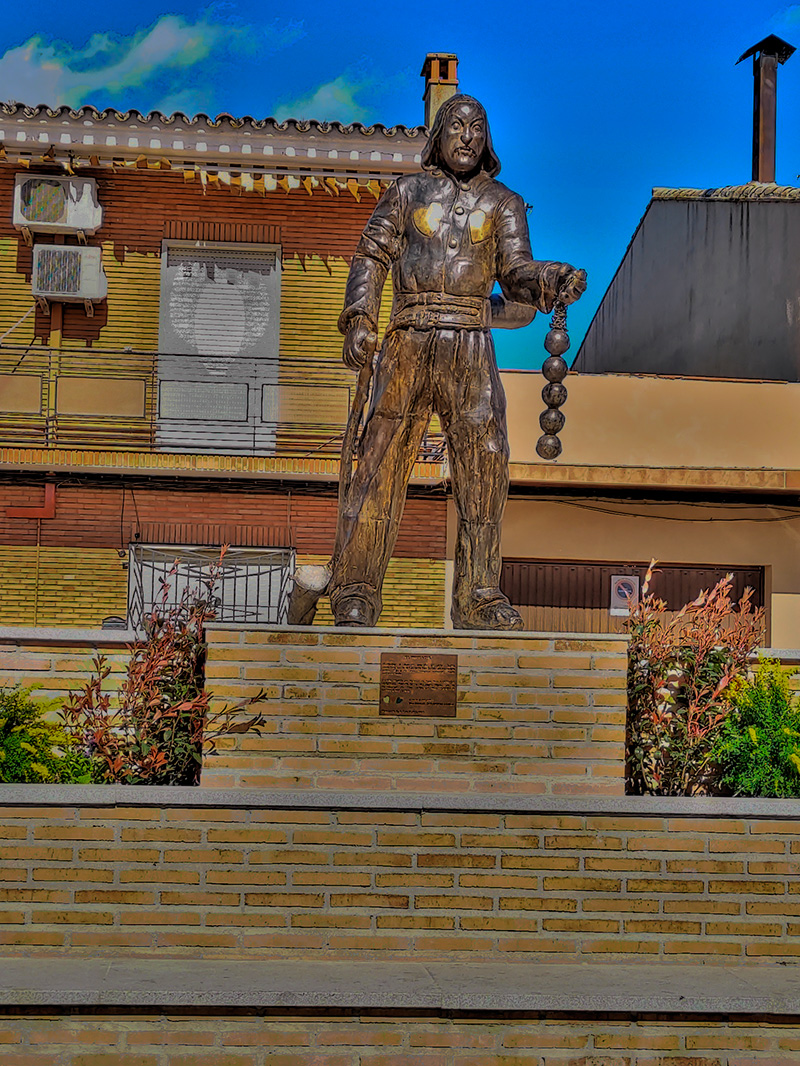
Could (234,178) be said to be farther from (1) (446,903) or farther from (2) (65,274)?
(1) (446,903)

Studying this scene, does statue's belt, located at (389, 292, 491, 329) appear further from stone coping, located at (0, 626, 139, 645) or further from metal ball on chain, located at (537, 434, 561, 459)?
stone coping, located at (0, 626, 139, 645)

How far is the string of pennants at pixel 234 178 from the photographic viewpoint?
47.3 feet

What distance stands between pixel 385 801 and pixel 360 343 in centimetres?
234

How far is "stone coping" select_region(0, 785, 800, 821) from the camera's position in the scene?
559 cm

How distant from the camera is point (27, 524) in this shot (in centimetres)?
1460

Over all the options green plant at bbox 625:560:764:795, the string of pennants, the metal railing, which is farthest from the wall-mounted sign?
green plant at bbox 625:560:764:795

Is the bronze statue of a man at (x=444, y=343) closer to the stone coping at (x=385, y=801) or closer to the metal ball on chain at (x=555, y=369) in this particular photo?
the metal ball on chain at (x=555, y=369)

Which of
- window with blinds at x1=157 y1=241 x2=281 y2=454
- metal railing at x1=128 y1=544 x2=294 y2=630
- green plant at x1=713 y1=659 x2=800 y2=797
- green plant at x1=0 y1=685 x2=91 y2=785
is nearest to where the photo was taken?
green plant at x1=0 y1=685 x2=91 y2=785

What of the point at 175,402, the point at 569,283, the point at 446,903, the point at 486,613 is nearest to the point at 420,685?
the point at 486,613

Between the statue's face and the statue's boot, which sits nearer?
the statue's boot

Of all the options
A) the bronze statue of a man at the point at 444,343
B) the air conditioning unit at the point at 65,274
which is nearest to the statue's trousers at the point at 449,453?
the bronze statue of a man at the point at 444,343

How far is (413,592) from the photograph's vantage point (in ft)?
48.2

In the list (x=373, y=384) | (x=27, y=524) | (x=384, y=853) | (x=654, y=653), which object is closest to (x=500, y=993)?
(x=384, y=853)

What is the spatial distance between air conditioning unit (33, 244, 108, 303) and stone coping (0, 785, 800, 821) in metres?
9.82
